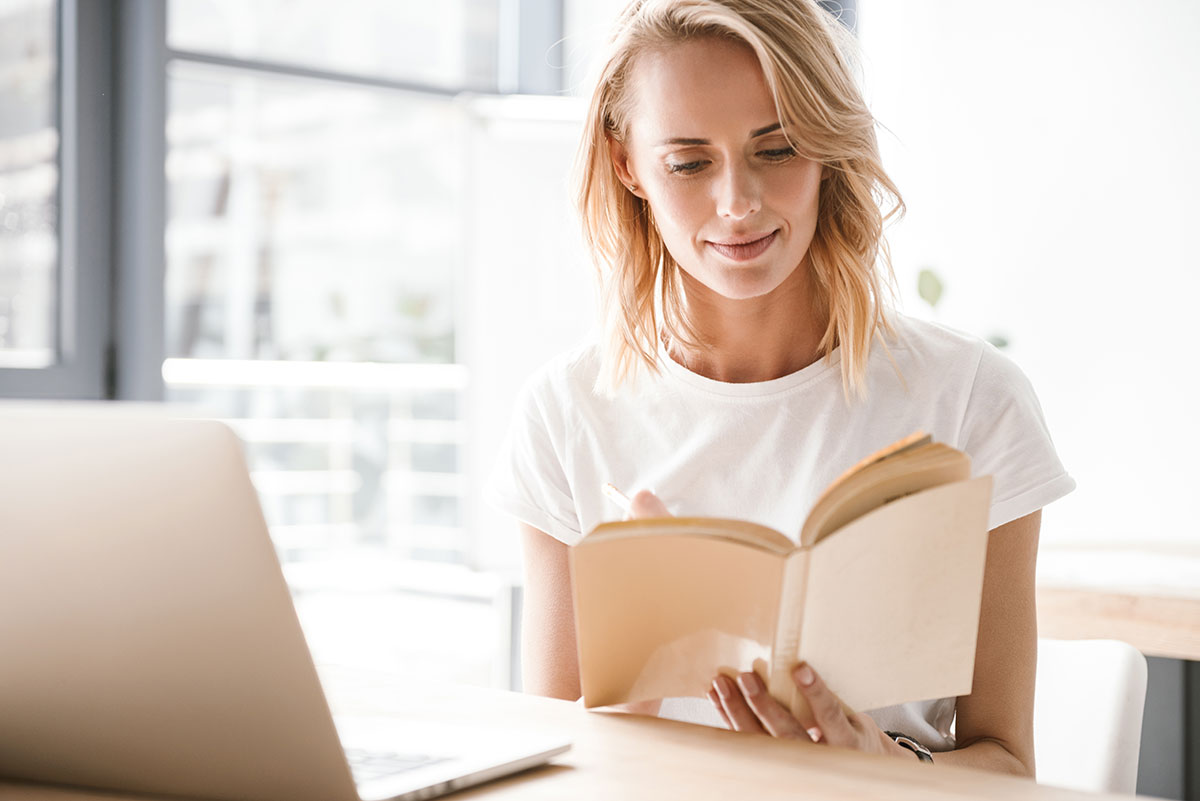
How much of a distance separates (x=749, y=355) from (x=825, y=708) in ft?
2.02

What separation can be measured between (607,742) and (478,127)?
98.4 inches

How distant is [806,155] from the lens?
4.18 ft

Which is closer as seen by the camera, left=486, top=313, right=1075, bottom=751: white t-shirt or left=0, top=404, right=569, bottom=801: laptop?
left=0, top=404, right=569, bottom=801: laptop

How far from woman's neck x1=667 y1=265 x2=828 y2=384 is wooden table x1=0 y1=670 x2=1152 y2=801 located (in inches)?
22.5

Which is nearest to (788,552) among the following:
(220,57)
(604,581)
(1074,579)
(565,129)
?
(604,581)

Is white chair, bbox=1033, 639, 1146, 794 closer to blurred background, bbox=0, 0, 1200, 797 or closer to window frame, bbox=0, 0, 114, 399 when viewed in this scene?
blurred background, bbox=0, 0, 1200, 797

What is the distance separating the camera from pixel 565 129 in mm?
3180

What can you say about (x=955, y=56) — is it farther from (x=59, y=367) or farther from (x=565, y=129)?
(x=59, y=367)

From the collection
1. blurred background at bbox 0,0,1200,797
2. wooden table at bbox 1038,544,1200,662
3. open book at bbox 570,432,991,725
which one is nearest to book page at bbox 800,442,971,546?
open book at bbox 570,432,991,725

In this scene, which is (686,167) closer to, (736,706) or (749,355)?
(749,355)

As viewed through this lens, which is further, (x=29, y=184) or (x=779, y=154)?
(x=29, y=184)

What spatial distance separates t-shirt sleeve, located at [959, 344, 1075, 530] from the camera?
123 cm

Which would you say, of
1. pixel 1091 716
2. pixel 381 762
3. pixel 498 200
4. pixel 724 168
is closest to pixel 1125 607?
pixel 1091 716

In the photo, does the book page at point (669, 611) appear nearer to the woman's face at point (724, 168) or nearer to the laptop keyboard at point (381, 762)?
the laptop keyboard at point (381, 762)
